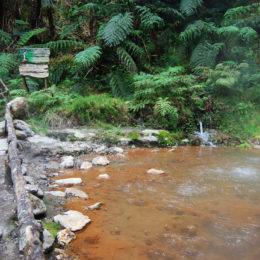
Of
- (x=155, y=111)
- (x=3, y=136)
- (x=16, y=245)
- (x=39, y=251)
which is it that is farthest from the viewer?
(x=155, y=111)

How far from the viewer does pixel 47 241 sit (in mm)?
1667

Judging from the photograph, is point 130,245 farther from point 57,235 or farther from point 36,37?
point 36,37

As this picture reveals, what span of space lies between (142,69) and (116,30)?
1.50m

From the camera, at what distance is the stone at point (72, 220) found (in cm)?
199

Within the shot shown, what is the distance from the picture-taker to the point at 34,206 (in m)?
2.06

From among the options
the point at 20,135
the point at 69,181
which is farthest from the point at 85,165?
the point at 20,135

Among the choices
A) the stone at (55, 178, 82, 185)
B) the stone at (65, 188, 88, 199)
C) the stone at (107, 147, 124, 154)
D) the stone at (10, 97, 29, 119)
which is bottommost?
the stone at (107, 147, 124, 154)

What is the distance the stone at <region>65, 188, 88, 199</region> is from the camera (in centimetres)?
264

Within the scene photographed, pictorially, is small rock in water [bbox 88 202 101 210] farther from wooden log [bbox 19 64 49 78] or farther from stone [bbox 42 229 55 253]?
wooden log [bbox 19 64 49 78]

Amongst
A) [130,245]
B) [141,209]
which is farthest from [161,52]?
[130,245]

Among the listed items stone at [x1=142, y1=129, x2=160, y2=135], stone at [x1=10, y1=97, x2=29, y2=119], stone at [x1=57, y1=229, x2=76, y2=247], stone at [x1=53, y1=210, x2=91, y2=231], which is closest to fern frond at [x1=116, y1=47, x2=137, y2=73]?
stone at [x1=142, y1=129, x2=160, y2=135]

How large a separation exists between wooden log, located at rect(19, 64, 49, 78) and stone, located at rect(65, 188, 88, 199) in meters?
4.57

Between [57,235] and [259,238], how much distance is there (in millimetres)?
1617

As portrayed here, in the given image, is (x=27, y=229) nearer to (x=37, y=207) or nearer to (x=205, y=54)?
(x=37, y=207)
